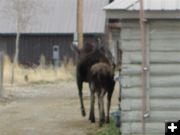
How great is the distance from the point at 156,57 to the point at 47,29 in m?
32.5

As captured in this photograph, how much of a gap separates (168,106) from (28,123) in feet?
16.3

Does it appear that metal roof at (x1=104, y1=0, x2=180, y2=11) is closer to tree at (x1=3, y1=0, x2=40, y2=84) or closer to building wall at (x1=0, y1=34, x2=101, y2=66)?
tree at (x1=3, y1=0, x2=40, y2=84)

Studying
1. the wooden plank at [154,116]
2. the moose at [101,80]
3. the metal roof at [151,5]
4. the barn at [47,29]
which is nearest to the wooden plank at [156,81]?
the wooden plank at [154,116]

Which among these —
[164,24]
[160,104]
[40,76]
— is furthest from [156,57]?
[40,76]

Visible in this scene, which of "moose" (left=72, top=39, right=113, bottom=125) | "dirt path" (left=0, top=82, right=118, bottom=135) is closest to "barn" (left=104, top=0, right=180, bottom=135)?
"dirt path" (left=0, top=82, right=118, bottom=135)

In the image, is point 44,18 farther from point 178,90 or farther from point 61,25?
point 178,90

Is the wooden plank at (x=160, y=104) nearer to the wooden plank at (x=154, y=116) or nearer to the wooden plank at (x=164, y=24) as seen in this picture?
the wooden plank at (x=154, y=116)

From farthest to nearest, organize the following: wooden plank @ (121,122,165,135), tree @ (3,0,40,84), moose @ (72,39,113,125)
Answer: tree @ (3,0,40,84) → moose @ (72,39,113,125) → wooden plank @ (121,122,165,135)

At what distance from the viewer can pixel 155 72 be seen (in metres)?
10.6

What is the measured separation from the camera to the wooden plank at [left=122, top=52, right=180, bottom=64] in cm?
1062

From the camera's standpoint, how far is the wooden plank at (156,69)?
10617mm

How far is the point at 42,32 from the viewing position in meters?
42.7

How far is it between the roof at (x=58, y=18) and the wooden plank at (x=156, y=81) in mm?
30977

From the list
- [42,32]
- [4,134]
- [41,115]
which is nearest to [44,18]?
[42,32]
